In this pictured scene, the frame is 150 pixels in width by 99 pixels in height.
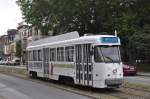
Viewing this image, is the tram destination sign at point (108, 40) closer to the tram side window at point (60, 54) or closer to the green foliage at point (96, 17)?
the tram side window at point (60, 54)

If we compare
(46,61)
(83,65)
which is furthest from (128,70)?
(83,65)

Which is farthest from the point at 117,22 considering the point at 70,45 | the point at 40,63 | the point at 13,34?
the point at 13,34

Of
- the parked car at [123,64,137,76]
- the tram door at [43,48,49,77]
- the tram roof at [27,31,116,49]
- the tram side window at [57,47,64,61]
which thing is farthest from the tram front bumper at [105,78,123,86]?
the parked car at [123,64,137,76]

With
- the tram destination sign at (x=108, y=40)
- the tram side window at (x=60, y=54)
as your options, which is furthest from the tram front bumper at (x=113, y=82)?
the tram side window at (x=60, y=54)

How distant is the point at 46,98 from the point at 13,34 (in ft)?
403

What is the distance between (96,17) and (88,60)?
31712 mm

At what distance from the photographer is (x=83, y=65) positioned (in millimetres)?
22484

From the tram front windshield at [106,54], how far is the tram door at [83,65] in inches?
18.0

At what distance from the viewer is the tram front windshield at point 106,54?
2153 centimetres

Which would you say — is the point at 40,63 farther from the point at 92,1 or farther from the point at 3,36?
the point at 3,36

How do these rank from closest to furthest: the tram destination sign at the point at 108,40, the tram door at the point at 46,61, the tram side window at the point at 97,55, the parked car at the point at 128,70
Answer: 1. the tram side window at the point at 97,55
2. the tram destination sign at the point at 108,40
3. the tram door at the point at 46,61
4. the parked car at the point at 128,70

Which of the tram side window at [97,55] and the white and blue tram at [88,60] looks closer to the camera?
the white and blue tram at [88,60]

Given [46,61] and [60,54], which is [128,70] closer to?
[46,61]

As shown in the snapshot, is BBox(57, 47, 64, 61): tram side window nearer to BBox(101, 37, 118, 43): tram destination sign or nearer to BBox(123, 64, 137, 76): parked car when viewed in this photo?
BBox(101, 37, 118, 43): tram destination sign
